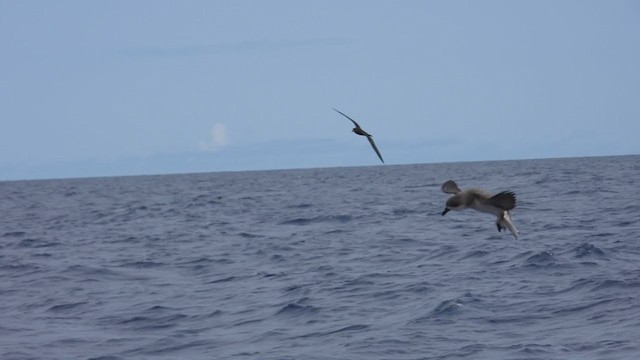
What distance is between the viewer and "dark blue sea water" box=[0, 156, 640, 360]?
14.6 meters

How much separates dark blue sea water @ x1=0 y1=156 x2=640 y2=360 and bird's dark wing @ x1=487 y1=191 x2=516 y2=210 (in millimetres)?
7503

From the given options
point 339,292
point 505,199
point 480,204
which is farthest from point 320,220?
point 505,199

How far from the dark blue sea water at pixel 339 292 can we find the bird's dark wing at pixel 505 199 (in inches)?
295

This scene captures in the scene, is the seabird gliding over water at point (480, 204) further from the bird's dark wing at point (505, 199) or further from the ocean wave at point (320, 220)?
the ocean wave at point (320, 220)

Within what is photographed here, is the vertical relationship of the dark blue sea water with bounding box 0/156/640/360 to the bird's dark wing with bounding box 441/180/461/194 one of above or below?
below

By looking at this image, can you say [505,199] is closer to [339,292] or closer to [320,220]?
[339,292]

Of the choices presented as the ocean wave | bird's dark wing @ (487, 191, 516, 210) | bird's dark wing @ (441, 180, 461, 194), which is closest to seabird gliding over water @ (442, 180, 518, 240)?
bird's dark wing @ (487, 191, 516, 210)

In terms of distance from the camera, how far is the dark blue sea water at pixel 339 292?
14.6 meters

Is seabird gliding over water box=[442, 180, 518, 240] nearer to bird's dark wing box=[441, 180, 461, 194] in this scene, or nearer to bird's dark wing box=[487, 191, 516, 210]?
bird's dark wing box=[487, 191, 516, 210]

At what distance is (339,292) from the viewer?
18.9m

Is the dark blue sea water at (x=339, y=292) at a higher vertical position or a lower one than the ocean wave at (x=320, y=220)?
lower

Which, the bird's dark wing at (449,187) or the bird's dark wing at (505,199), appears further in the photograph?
the bird's dark wing at (449,187)

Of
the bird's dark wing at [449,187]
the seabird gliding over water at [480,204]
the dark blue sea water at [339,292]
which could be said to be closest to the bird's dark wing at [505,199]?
the seabird gliding over water at [480,204]

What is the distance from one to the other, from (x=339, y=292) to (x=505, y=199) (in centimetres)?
1300
